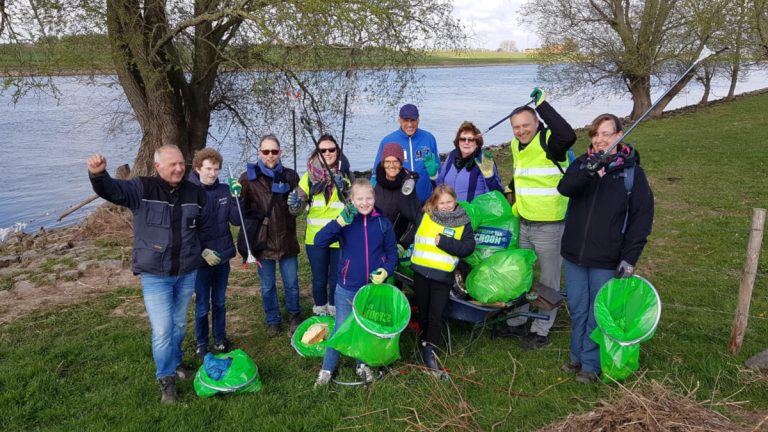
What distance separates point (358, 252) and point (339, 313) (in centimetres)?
46

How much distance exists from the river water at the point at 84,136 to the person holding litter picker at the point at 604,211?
7262 mm

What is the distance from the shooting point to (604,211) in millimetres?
3426

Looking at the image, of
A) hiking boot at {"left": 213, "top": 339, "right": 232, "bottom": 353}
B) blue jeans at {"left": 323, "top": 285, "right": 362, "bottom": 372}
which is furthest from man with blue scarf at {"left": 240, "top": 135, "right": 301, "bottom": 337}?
blue jeans at {"left": 323, "top": 285, "right": 362, "bottom": 372}

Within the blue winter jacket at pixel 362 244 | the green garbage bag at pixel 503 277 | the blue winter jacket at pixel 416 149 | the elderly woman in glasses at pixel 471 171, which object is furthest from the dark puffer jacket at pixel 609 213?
the blue winter jacket at pixel 416 149

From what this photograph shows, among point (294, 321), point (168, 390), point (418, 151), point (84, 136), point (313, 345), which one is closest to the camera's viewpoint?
point (168, 390)

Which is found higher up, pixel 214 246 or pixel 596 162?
pixel 596 162

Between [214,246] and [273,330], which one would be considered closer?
[214,246]

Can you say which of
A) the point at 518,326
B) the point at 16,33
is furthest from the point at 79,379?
the point at 16,33

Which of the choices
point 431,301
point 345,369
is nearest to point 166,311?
point 345,369

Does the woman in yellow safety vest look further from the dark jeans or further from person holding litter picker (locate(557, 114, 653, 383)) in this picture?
person holding litter picker (locate(557, 114, 653, 383))

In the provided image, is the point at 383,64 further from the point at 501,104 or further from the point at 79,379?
the point at 501,104

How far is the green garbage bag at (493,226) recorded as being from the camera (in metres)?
4.33

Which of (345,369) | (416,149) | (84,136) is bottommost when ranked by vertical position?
(84,136)

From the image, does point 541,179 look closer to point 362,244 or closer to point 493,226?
point 493,226
